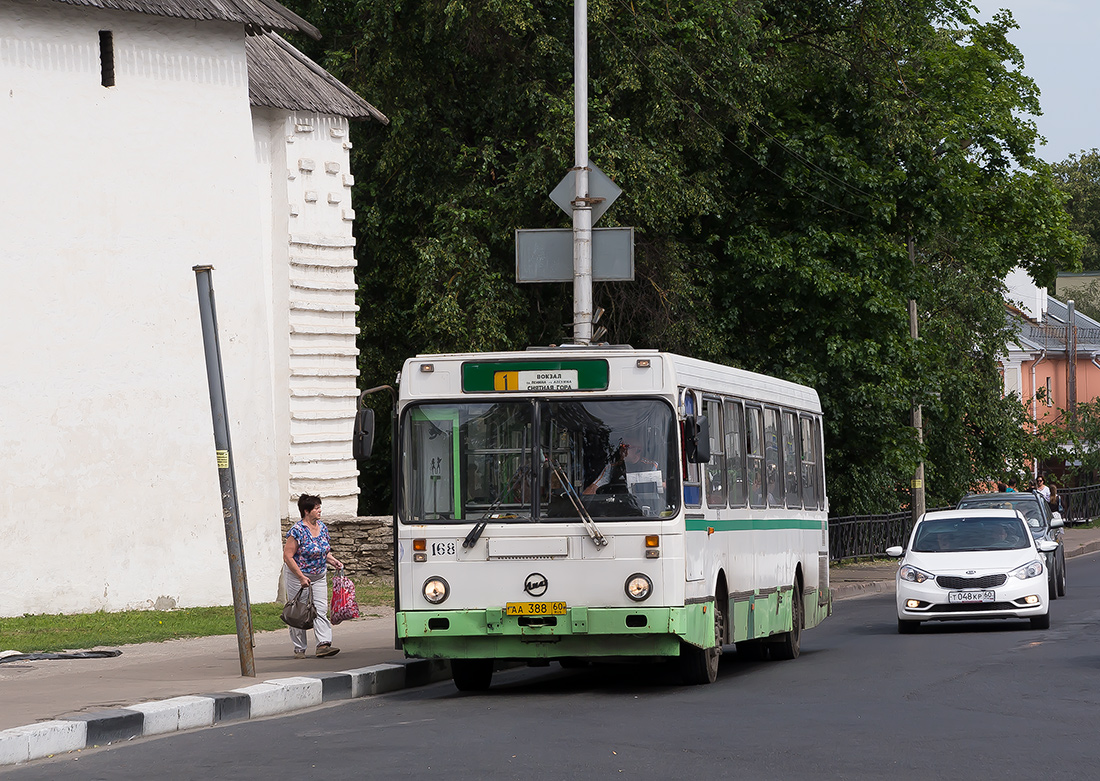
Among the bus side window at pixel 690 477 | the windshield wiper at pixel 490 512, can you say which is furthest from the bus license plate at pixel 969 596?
the windshield wiper at pixel 490 512

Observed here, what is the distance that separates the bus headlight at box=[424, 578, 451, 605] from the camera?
13484mm

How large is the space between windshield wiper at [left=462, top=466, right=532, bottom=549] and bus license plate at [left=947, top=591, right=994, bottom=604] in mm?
8495

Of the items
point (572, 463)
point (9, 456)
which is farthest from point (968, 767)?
point (9, 456)

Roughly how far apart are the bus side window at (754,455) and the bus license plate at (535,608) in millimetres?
3310

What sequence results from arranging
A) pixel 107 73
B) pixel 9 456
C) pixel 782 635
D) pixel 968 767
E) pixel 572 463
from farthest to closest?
pixel 107 73 < pixel 9 456 < pixel 782 635 < pixel 572 463 < pixel 968 767

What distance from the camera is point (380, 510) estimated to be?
121 feet

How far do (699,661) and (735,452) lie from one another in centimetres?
222

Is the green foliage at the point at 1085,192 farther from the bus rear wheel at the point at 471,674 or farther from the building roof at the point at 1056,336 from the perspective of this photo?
the bus rear wheel at the point at 471,674

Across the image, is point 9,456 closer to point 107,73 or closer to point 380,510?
point 107,73

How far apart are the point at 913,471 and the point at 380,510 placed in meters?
11.8

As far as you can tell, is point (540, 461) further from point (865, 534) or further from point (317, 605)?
point (865, 534)

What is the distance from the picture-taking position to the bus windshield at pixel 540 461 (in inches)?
527

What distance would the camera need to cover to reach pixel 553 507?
43.9ft

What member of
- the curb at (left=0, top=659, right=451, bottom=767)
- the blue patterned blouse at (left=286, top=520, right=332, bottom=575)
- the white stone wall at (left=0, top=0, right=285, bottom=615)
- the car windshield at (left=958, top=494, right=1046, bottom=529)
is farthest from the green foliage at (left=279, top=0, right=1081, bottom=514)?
the curb at (left=0, top=659, right=451, bottom=767)
